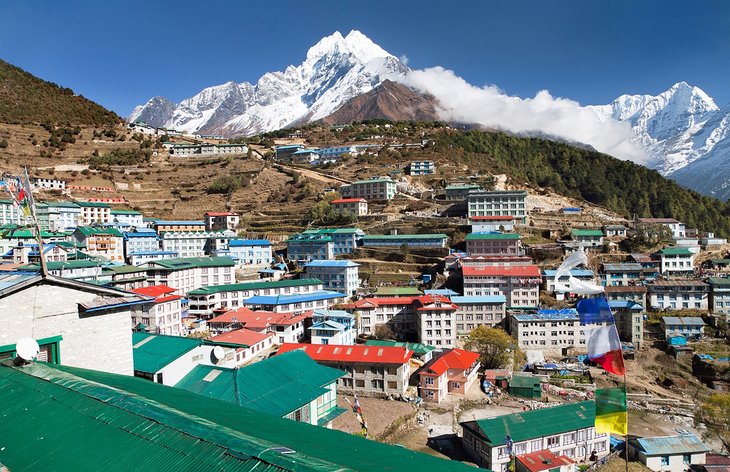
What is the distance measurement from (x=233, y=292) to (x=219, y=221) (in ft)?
58.5

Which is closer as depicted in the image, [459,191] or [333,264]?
[333,264]

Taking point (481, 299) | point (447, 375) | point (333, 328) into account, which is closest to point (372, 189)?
point (481, 299)

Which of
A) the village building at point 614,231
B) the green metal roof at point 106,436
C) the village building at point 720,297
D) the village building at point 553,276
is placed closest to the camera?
the green metal roof at point 106,436

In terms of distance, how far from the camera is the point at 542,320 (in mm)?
32688

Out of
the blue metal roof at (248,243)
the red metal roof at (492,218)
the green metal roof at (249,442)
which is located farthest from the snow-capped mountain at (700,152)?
the green metal roof at (249,442)

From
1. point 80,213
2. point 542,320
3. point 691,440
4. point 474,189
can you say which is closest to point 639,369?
point 542,320

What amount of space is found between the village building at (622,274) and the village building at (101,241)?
1742 inches

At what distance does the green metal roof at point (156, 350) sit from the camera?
11.3 metres

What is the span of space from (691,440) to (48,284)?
963 inches

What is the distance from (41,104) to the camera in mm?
76812

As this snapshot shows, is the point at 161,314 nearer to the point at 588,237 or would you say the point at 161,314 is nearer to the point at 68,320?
the point at 68,320

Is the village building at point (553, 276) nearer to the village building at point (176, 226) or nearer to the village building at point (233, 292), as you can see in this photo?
the village building at point (233, 292)

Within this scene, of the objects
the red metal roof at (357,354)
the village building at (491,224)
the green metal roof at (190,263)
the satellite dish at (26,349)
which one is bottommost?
the red metal roof at (357,354)

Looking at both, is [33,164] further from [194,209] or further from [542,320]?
[542,320]
